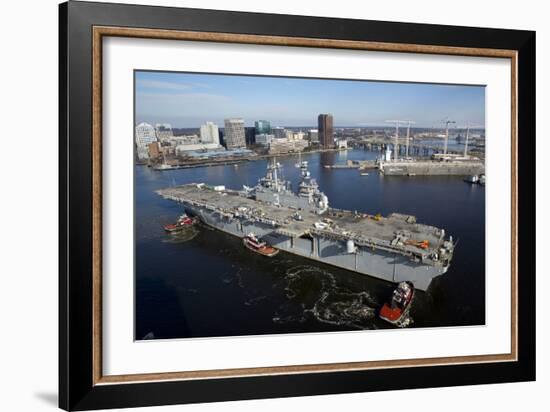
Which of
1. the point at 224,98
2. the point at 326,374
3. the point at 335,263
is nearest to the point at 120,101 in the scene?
the point at 224,98

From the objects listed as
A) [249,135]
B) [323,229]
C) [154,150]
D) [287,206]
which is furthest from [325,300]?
[154,150]

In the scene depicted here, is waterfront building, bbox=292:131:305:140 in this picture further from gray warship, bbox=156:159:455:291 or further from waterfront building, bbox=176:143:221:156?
waterfront building, bbox=176:143:221:156

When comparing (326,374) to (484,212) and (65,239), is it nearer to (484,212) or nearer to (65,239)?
(484,212)

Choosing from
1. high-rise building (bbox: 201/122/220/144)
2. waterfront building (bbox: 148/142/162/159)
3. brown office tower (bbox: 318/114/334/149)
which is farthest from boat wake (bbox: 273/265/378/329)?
waterfront building (bbox: 148/142/162/159)

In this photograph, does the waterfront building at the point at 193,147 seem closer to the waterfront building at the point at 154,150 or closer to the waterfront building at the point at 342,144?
the waterfront building at the point at 154,150

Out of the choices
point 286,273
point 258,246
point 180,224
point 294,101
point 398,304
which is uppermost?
point 294,101

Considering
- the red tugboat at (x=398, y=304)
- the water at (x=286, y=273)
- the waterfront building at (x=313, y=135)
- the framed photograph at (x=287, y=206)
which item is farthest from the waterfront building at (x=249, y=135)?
the red tugboat at (x=398, y=304)

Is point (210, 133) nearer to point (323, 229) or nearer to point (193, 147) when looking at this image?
point (193, 147)
